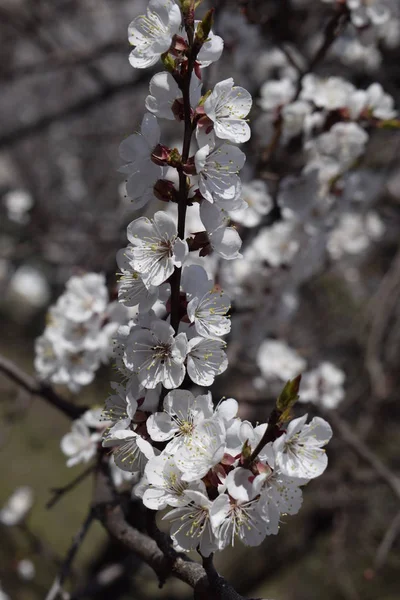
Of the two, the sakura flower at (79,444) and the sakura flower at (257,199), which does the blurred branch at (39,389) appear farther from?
the sakura flower at (257,199)

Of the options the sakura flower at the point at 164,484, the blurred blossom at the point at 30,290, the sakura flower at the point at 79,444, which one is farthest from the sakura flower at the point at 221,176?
the blurred blossom at the point at 30,290

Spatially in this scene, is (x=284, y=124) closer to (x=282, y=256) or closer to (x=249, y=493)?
(x=282, y=256)

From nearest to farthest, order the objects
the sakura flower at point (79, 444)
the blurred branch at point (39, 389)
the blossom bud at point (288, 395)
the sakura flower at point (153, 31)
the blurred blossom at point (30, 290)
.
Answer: the blossom bud at point (288, 395) → the sakura flower at point (153, 31) → the sakura flower at point (79, 444) → the blurred branch at point (39, 389) → the blurred blossom at point (30, 290)

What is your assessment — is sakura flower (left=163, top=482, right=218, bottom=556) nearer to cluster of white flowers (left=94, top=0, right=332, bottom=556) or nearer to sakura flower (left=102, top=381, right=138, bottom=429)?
cluster of white flowers (left=94, top=0, right=332, bottom=556)

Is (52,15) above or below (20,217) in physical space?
above

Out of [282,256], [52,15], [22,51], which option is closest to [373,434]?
[282,256]

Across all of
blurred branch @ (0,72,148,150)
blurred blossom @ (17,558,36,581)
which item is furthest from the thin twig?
blurred branch @ (0,72,148,150)
